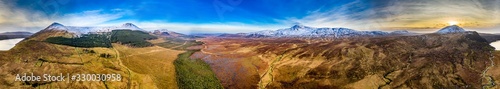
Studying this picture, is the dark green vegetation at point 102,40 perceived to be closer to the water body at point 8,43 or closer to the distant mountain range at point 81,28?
the distant mountain range at point 81,28

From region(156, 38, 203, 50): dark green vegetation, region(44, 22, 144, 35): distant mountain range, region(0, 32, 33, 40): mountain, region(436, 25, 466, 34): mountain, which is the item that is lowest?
region(156, 38, 203, 50): dark green vegetation

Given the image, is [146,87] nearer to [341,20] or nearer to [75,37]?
[75,37]

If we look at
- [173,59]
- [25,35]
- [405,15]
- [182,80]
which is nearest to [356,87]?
[405,15]

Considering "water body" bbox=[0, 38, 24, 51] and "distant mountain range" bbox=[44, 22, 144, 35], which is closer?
"water body" bbox=[0, 38, 24, 51]

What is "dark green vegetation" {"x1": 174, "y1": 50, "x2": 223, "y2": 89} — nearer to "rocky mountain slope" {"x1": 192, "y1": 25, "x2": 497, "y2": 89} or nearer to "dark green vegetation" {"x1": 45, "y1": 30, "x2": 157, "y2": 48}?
"rocky mountain slope" {"x1": 192, "y1": 25, "x2": 497, "y2": 89}

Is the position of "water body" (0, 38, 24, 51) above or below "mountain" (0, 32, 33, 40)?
below

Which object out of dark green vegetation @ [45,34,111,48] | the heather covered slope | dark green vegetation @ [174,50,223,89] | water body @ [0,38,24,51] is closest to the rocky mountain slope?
the heather covered slope

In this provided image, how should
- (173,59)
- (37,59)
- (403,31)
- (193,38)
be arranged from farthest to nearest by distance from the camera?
1. (193,38)
2. (173,59)
3. (403,31)
4. (37,59)
